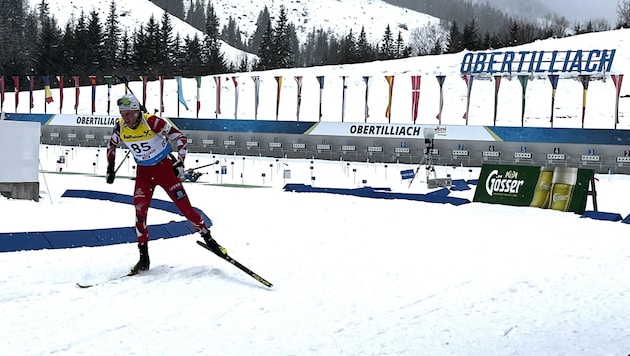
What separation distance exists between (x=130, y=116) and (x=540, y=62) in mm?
50410

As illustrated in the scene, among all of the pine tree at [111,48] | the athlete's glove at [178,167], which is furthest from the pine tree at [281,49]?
the athlete's glove at [178,167]

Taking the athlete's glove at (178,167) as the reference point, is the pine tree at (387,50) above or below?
above

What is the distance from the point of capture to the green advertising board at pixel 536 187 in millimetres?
14445

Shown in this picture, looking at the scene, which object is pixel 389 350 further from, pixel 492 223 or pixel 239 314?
pixel 492 223

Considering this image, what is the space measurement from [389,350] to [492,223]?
8033 millimetres

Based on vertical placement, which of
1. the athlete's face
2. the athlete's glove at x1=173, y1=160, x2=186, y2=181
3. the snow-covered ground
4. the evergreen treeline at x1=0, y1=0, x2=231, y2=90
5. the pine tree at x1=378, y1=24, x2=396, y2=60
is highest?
the pine tree at x1=378, y1=24, x2=396, y2=60

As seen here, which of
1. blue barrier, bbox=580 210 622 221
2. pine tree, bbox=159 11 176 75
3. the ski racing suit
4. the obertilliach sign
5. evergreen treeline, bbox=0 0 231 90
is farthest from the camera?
pine tree, bbox=159 11 176 75

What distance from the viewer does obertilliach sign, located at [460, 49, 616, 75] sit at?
167 feet

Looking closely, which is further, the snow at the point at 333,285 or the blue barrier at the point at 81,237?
the blue barrier at the point at 81,237

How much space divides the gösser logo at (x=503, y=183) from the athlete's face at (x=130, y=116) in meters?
10.9

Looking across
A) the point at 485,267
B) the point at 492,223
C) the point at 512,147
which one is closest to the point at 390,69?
the point at 512,147

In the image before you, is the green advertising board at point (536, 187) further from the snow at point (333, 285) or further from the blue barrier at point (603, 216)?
the blue barrier at point (603, 216)

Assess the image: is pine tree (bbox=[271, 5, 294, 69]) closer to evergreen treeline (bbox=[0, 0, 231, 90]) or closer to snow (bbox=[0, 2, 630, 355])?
evergreen treeline (bbox=[0, 0, 231, 90])

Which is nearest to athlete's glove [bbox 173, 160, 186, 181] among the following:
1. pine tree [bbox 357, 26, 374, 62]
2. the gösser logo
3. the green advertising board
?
the green advertising board
